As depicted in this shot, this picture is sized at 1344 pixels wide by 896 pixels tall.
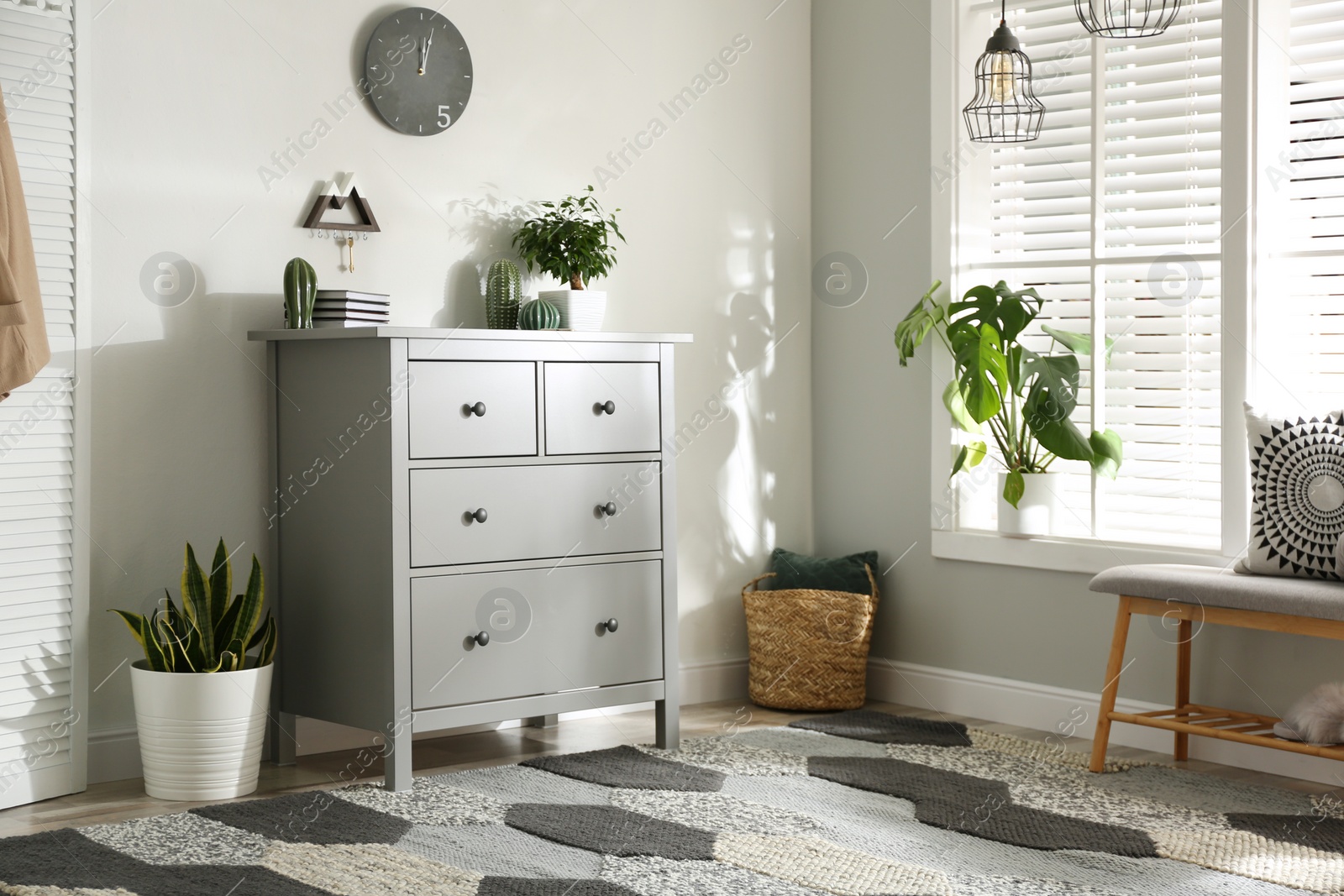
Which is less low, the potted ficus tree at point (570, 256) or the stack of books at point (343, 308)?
the potted ficus tree at point (570, 256)

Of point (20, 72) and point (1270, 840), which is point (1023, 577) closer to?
point (1270, 840)

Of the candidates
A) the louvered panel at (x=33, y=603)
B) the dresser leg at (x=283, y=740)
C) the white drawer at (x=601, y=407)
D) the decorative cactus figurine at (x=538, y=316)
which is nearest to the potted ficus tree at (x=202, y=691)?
the louvered panel at (x=33, y=603)

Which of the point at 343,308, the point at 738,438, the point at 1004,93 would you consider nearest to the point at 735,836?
the point at 343,308

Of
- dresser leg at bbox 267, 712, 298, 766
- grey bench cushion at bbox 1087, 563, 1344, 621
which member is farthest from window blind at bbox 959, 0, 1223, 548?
dresser leg at bbox 267, 712, 298, 766

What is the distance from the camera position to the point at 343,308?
3176mm

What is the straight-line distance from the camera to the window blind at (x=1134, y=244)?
3432 millimetres

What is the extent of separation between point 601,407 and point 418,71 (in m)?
1.03

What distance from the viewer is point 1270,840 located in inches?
103

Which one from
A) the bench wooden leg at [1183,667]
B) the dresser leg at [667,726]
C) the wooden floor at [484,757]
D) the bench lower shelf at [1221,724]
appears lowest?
the wooden floor at [484,757]

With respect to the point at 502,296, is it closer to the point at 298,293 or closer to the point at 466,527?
the point at 298,293

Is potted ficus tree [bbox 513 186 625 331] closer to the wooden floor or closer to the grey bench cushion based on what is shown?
the wooden floor

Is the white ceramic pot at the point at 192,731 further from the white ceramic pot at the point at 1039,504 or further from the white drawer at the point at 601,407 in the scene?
the white ceramic pot at the point at 1039,504

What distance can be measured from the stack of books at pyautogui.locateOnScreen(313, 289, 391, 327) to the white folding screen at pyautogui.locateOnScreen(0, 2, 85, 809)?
538mm

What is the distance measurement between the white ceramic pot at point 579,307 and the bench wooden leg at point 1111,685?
1.48 metres
